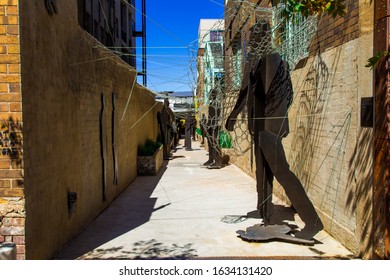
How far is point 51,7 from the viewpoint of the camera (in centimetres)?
556

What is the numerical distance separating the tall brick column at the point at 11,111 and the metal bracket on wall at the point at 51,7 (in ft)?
3.29

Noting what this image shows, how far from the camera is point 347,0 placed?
608 cm

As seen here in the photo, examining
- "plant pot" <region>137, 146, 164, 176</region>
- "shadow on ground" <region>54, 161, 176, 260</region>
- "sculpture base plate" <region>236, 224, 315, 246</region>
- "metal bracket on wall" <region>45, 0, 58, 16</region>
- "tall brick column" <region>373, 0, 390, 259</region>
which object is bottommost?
"shadow on ground" <region>54, 161, 176, 260</region>

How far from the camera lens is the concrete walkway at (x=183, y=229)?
5.87m

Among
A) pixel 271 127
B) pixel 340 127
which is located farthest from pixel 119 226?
pixel 340 127

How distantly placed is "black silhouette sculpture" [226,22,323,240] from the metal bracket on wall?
10.1 ft

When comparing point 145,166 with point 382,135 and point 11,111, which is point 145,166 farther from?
point 382,135

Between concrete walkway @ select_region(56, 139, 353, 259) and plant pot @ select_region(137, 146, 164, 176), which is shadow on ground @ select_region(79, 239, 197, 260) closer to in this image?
concrete walkway @ select_region(56, 139, 353, 259)

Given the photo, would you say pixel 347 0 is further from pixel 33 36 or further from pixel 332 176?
pixel 33 36

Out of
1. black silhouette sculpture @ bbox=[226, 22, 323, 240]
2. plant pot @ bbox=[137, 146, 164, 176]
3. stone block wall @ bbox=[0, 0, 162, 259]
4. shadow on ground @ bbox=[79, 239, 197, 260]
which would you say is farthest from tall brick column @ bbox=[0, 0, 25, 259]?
plant pot @ bbox=[137, 146, 164, 176]

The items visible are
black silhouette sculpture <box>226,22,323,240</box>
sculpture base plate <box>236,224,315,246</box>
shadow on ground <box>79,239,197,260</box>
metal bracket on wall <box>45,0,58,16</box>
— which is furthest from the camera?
black silhouette sculpture <box>226,22,323,240</box>

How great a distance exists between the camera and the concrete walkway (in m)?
5.87

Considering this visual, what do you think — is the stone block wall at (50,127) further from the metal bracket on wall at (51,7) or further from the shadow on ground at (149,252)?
the shadow on ground at (149,252)

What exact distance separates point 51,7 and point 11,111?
177cm
